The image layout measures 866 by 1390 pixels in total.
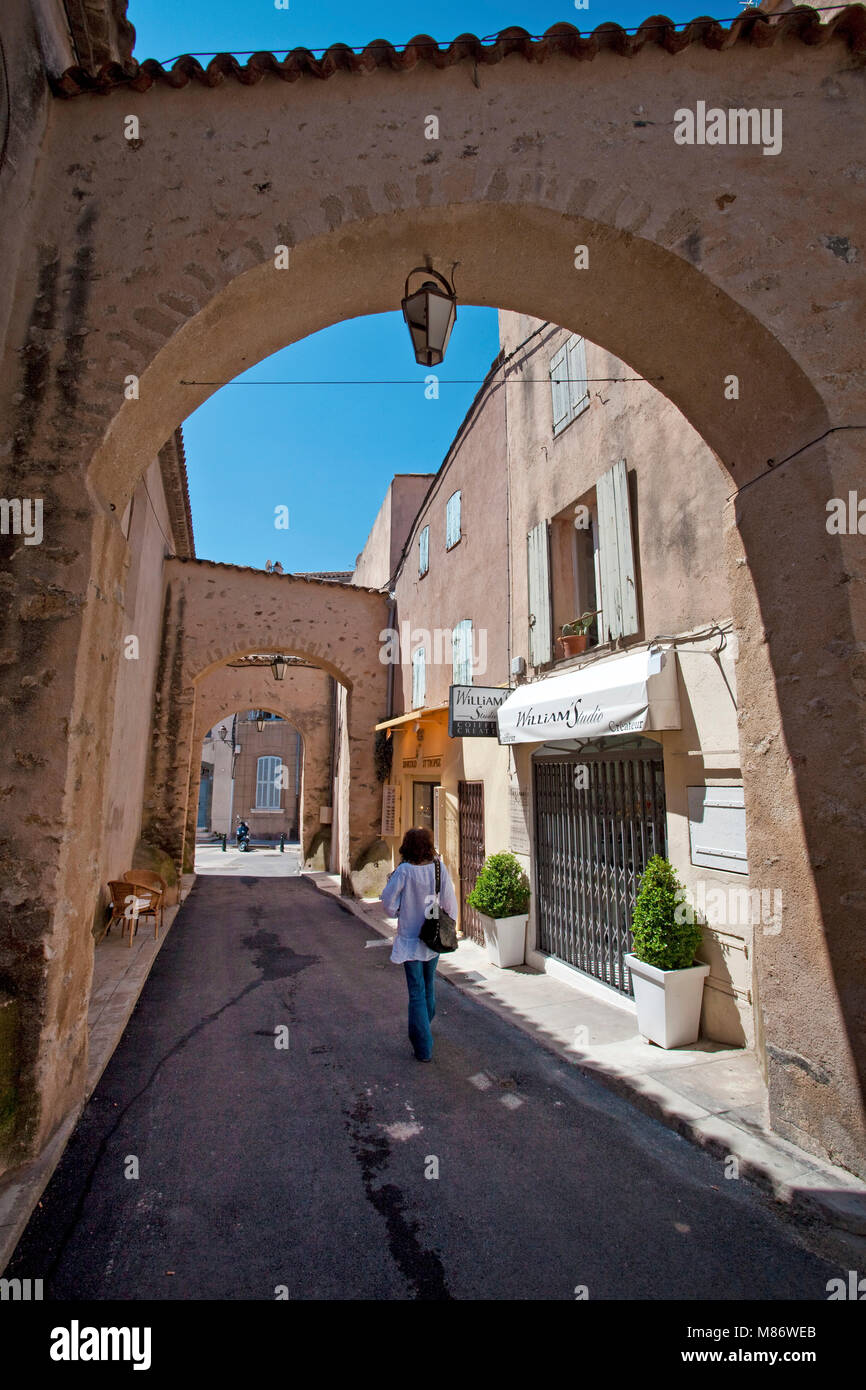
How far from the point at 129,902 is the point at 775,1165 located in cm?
702

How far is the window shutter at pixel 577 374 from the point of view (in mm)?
6625

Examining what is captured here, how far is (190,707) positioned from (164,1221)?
1038cm

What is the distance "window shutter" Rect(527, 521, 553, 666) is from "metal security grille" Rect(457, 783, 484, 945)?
7.55ft

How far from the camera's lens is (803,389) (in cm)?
332

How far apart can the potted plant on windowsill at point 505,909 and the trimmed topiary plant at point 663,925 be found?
2.39 meters

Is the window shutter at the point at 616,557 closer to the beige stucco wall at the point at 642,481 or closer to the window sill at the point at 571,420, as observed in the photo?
the beige stucco wall at the point at 642,481

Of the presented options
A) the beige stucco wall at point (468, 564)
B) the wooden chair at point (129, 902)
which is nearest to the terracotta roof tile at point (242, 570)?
the beige stucco wall at point (468, 564)

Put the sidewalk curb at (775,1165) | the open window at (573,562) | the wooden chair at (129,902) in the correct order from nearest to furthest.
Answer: the sidewalk curb at (775,1165), the open window at (573,562), the wooden chair at (129,902)

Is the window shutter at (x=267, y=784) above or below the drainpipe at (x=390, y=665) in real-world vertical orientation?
below

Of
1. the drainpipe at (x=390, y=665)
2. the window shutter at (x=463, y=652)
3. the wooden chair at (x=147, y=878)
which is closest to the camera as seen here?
the window shutter at (x=463, y=652)

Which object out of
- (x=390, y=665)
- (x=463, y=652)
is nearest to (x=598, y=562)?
(x=463, y=652)
